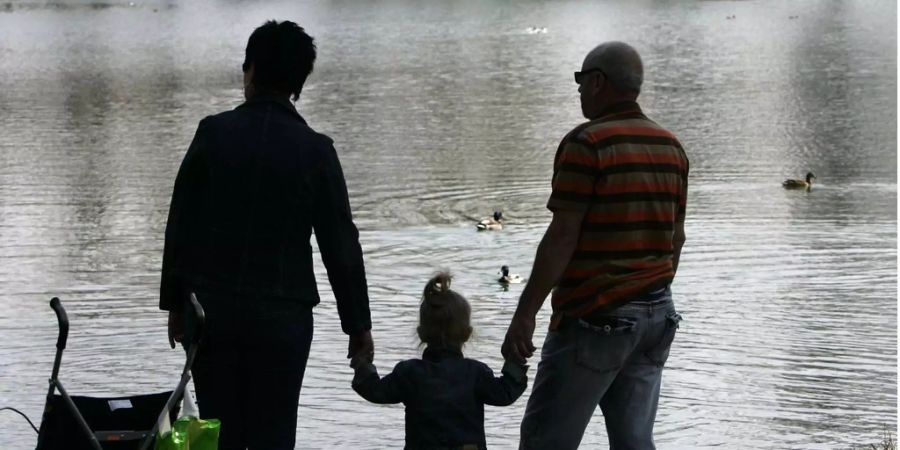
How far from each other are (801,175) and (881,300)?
273 inches

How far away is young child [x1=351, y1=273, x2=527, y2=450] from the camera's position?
417cm

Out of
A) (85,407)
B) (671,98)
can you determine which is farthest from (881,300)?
(671,98)

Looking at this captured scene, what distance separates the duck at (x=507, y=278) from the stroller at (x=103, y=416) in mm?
7011

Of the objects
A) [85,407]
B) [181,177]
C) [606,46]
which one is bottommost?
[85,407]

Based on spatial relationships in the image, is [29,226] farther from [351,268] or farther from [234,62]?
[234,62]

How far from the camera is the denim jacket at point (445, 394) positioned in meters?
4.17

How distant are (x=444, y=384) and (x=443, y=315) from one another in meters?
0.19

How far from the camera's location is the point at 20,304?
33.3 feet

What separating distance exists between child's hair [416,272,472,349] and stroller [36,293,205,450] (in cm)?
66

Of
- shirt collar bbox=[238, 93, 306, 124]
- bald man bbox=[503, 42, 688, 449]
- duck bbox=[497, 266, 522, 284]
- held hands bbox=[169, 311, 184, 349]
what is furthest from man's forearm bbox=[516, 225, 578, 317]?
duck bbox=[497, 266, 522, 284]

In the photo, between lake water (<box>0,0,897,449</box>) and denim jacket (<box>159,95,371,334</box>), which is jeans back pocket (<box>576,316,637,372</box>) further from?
lake water (<box>0,0,897,449</box>)

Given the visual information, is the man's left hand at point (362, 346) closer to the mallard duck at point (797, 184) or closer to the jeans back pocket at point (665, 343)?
the jeans back pocket at point (665, 343)

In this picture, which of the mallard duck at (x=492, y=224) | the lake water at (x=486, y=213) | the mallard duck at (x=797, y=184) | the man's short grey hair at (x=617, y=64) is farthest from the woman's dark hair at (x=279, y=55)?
the mallard duck at (x=797, y=184)

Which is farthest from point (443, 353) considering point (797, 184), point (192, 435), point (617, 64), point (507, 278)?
point (797, 184)
